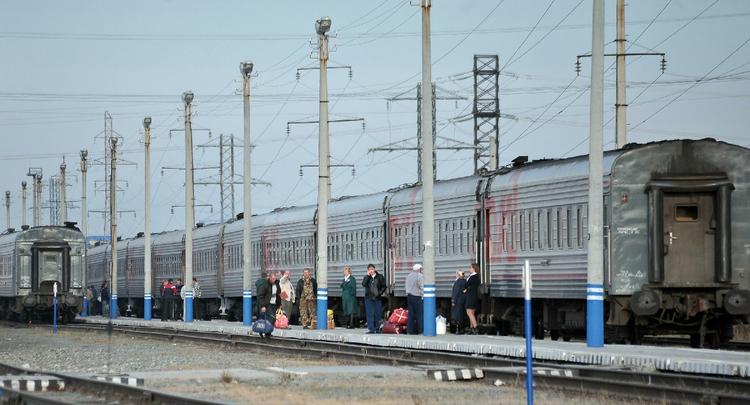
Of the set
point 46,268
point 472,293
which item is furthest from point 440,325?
point 46,268

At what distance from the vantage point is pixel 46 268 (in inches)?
2384

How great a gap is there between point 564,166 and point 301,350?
647 cm

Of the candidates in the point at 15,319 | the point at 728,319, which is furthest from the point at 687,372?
the point at 15,319

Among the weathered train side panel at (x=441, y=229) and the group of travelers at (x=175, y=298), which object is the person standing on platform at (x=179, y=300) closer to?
the group of travelers at (x=175, y=298)

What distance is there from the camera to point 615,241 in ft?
96.5

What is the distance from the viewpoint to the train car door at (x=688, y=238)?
96.5 feet

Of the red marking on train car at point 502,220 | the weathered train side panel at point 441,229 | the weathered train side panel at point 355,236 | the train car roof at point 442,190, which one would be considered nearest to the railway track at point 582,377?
the red marking on train car at point 502,220

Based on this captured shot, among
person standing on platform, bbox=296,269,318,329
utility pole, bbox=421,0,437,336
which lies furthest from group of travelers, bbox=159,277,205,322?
utility pole, bbox=421,0,437,336

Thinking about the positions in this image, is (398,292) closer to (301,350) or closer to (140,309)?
(301,350)

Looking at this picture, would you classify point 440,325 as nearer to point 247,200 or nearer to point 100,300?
point 247,200

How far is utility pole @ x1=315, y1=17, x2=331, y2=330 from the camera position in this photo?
4256cm

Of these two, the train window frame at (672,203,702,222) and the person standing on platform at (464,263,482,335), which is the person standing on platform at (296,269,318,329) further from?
the train window frame at (672,203,702,222)

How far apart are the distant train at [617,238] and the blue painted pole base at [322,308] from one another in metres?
1.97

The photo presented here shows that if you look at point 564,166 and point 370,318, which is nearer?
point 564,166
